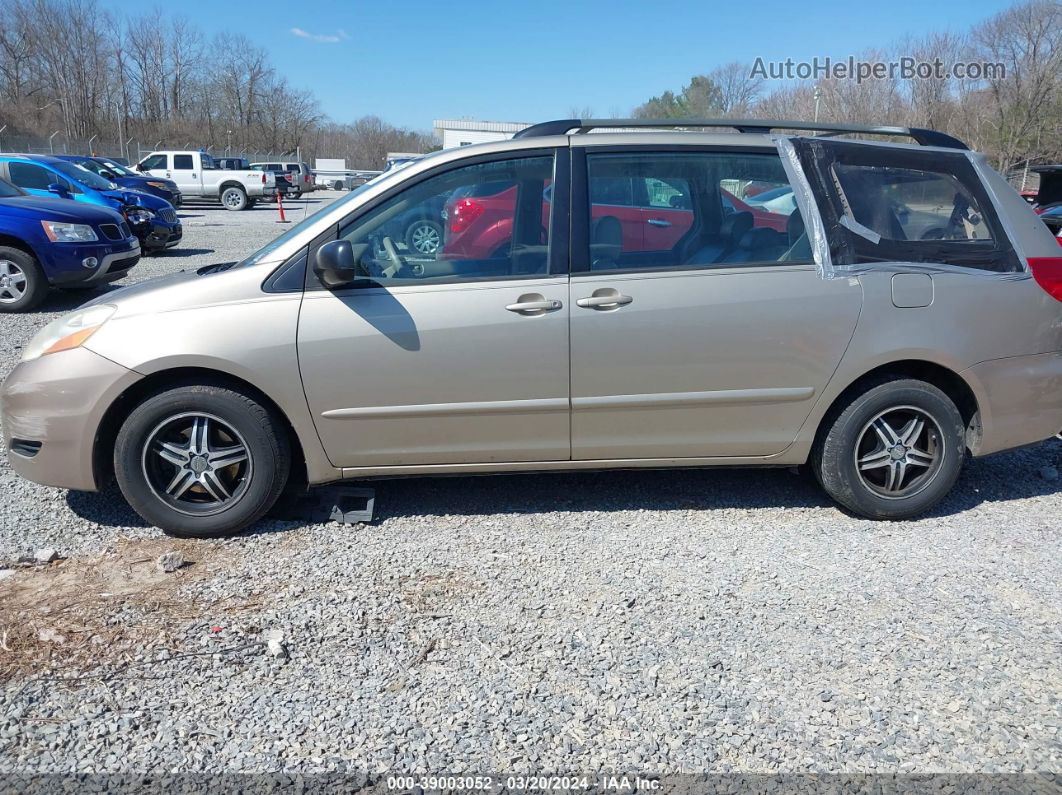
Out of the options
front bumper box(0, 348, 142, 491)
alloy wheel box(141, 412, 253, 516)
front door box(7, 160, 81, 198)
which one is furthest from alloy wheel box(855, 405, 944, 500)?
front door box(7, 160, 81, 198)

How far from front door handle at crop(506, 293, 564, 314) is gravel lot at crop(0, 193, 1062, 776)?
107 cm

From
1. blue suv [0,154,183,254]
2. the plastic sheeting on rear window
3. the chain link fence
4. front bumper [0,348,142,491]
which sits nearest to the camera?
front bumper [0,348,142,491]

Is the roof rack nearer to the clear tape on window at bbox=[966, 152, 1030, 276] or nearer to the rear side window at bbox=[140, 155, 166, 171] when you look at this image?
the clear tape on window at bbox=[966, 152, 1030, 276]

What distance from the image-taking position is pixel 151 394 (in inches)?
149

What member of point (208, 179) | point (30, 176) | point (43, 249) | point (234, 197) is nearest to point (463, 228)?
point (43, 249)

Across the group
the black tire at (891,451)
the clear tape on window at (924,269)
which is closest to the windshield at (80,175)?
the clear tape on window at (924,269)

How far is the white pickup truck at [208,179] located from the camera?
32.0m

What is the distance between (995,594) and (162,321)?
12.4ft

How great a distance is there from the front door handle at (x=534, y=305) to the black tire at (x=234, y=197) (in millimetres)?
31349

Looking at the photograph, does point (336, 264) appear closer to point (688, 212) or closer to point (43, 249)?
point (688, 212)

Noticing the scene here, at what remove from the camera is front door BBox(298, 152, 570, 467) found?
145 inches

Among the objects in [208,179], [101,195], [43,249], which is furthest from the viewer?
[208,179]

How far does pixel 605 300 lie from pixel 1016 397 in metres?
2.14

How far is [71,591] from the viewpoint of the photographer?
11.0ft
